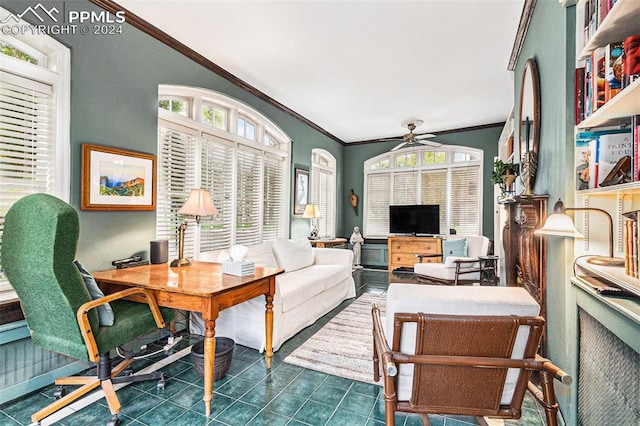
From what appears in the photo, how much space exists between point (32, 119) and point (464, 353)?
120 inches

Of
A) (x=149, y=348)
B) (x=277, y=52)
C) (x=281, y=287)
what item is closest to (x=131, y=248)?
(x=149, y=348)

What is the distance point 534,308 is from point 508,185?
2.04m

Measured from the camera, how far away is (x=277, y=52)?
11.1 ft

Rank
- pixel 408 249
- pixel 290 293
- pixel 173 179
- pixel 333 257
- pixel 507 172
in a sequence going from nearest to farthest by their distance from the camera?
pixel 507 172
pixel 290 293
pixel 173 179
pixel 333 257
pixel 408 249

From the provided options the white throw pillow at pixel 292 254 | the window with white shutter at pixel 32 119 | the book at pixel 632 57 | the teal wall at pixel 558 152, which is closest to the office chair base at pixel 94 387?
the window with white shutter at pixel 32 119

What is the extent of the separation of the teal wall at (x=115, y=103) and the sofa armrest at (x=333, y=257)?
7.58 feet

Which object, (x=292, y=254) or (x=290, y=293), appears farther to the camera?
(x=292, y=254)

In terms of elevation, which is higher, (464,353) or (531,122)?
(531,122)

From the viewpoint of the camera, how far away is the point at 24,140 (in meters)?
2.17

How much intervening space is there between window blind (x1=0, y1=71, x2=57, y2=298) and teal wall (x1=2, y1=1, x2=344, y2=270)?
144 millimetres

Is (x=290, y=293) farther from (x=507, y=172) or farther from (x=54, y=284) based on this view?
(x=507, y=172)

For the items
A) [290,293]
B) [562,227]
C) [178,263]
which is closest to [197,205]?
[178,263]

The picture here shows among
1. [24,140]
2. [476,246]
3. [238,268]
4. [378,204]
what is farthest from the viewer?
[378,204]

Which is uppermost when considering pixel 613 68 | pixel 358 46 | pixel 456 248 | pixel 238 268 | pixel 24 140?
pixel 358 46
